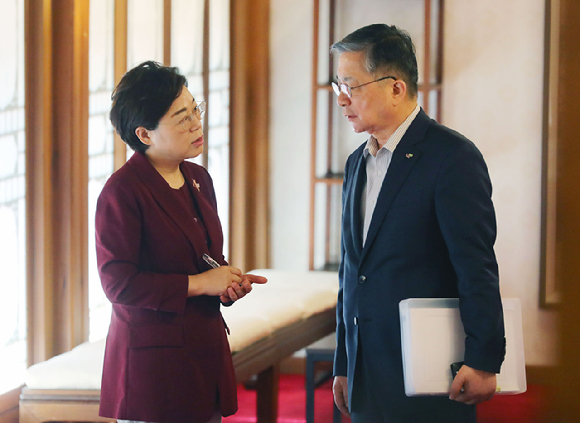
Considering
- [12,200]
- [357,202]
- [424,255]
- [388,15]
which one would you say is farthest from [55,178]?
A: [388,15]

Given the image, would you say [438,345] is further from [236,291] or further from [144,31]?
[144,31]

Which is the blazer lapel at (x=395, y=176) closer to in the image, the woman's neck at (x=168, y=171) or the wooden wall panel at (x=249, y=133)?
the woman's neck at (x=168, y=171)

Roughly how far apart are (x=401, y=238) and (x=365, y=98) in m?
0.37

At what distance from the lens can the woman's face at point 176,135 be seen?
1.55 meters

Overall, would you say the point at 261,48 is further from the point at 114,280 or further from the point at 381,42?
the point at 114,280

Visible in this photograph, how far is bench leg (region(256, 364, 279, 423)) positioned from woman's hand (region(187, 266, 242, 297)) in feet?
4.66

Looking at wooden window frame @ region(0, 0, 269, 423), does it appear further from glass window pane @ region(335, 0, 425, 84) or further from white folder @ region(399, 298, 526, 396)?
glass window pane @ region(335, 0, 425, 84)

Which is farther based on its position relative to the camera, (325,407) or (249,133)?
(249,133)

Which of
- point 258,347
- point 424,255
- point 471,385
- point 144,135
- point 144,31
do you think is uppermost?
point 144,31

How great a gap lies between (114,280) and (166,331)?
0.57 feet

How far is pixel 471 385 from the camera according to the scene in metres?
1.32

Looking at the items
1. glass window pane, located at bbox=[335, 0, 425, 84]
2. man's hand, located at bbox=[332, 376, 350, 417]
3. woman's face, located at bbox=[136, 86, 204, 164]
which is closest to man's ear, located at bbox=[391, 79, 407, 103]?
woman's face, located at bbox=[136, 86, 204, 164]

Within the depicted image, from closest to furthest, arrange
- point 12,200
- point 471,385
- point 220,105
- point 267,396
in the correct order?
point 471,385 < point 12,200 < point 267,396 < point 220,105

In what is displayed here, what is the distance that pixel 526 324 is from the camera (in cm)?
425
